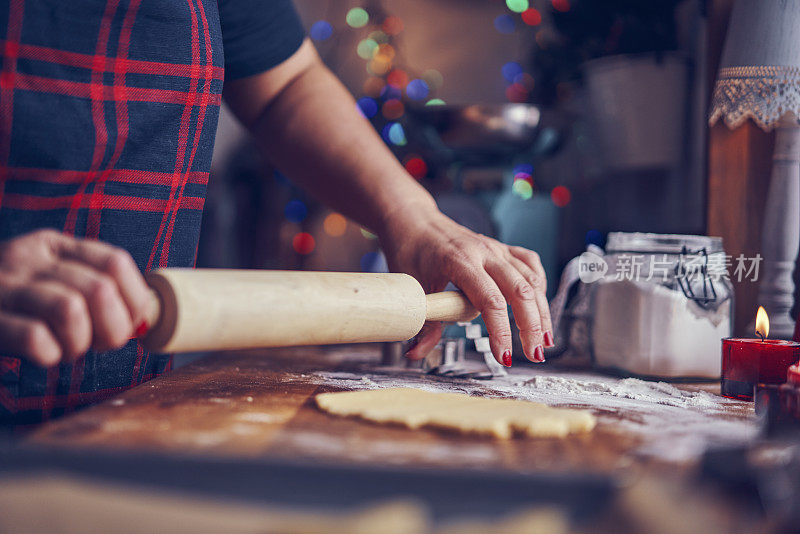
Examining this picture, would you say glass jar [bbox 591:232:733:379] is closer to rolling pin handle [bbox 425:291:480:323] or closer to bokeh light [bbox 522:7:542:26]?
rolling pin handle [bbox 425:291:480:323]

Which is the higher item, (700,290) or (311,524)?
(700,290)

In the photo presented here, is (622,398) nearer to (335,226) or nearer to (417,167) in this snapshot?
(417,167)

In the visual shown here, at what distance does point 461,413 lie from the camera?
1.94ft

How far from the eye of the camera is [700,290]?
0.91 metres

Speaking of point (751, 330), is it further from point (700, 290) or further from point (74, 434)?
point (74, 434)

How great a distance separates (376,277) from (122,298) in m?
0.30

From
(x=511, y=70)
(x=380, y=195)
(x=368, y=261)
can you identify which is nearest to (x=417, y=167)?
(x=368, y=261)

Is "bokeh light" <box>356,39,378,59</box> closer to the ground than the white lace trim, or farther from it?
farther from it

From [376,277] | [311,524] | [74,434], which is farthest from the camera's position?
[376,277]

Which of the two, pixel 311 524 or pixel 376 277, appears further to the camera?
pixel 376 277

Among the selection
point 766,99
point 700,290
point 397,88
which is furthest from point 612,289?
point 397,88

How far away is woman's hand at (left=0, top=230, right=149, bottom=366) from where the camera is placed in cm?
49

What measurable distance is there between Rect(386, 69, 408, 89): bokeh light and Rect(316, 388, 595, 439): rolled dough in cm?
258

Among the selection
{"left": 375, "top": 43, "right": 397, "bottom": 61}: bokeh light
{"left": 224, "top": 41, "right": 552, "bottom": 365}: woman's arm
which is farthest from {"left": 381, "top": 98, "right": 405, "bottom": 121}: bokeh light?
{"left": 224, "top": 41, "right": 552, "bottom": 365}: woman's arm
